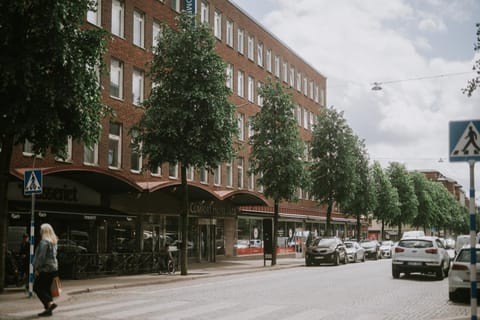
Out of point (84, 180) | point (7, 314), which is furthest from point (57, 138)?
point (84, 180)

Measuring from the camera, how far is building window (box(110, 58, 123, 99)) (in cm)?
3123

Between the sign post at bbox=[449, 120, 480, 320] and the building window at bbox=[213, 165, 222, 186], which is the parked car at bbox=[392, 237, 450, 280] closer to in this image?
the sign post at bbox=[449, 120, 480, 320]

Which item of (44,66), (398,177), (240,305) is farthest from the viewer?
(398,177)

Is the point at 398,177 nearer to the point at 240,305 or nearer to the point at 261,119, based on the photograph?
the point at 261,119

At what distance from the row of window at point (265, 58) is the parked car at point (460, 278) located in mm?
24793

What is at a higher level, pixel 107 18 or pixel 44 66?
pixel 107 18

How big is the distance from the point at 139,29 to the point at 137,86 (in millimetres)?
3195

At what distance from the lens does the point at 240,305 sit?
14.2m

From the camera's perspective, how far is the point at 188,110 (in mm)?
26125

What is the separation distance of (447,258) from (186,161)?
1142 centimetres

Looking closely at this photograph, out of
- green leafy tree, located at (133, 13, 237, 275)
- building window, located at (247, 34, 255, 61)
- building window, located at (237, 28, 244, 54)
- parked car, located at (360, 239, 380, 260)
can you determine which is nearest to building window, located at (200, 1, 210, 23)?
building window, located at (237, 28, 244, 54)

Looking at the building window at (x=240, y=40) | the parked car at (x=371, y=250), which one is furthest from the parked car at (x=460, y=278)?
the building window at (x=240, y=40)

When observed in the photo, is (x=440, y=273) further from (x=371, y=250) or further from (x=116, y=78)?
(x=371, y=250)

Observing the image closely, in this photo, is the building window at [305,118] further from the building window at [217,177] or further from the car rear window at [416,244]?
the car rear window at [416,244]
